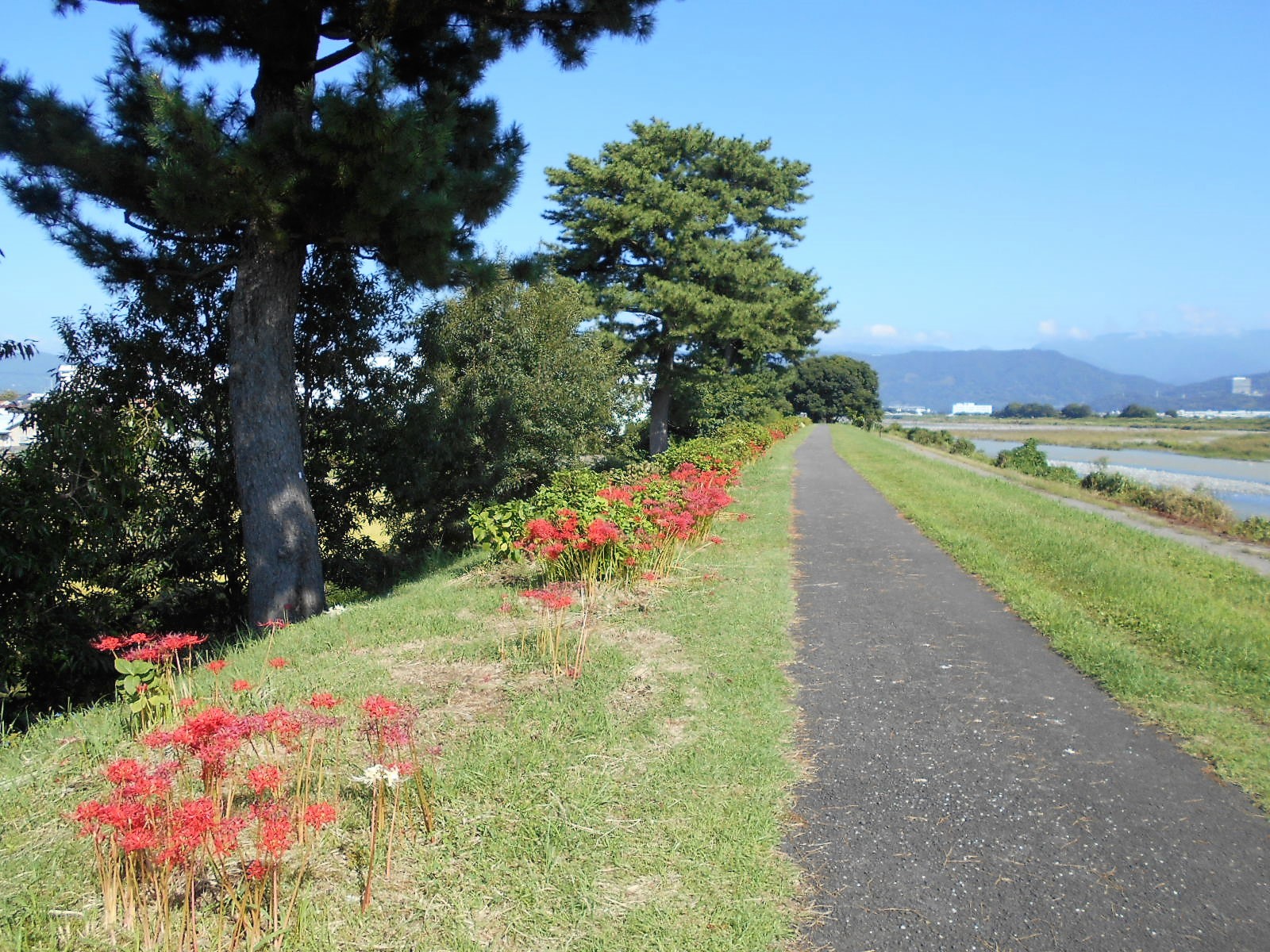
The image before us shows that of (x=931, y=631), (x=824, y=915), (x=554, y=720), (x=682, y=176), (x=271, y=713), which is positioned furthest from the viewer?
(x=682, y=176)

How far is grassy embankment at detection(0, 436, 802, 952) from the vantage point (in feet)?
8.34

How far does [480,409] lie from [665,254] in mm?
13649

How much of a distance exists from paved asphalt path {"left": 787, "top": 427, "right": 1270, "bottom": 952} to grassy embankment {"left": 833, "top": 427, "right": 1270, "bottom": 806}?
9.4 inches

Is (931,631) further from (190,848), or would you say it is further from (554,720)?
(190,848)

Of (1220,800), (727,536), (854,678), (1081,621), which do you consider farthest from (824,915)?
(727,536)

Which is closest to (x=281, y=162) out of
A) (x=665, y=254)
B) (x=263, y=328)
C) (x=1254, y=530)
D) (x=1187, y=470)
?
(x=263, y=328)

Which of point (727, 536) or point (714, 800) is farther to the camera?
point (727, 536)

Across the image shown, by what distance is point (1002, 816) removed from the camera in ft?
10.6

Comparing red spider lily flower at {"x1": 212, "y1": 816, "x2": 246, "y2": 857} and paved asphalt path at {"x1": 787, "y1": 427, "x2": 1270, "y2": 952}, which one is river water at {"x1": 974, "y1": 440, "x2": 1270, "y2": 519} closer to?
paved asphalt path at {"x1": 787, "y1": 427, "x2": 1270, "y2": 952}

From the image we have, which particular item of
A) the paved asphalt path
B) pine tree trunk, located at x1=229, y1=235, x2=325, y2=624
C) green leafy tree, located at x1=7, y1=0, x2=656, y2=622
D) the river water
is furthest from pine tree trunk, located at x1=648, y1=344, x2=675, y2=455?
A: the paved asphalt path

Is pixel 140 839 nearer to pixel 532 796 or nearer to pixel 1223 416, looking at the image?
pixel 532 796

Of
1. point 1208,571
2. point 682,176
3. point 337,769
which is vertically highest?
point 682,176

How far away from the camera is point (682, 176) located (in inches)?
1053

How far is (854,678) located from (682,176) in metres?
24.6
